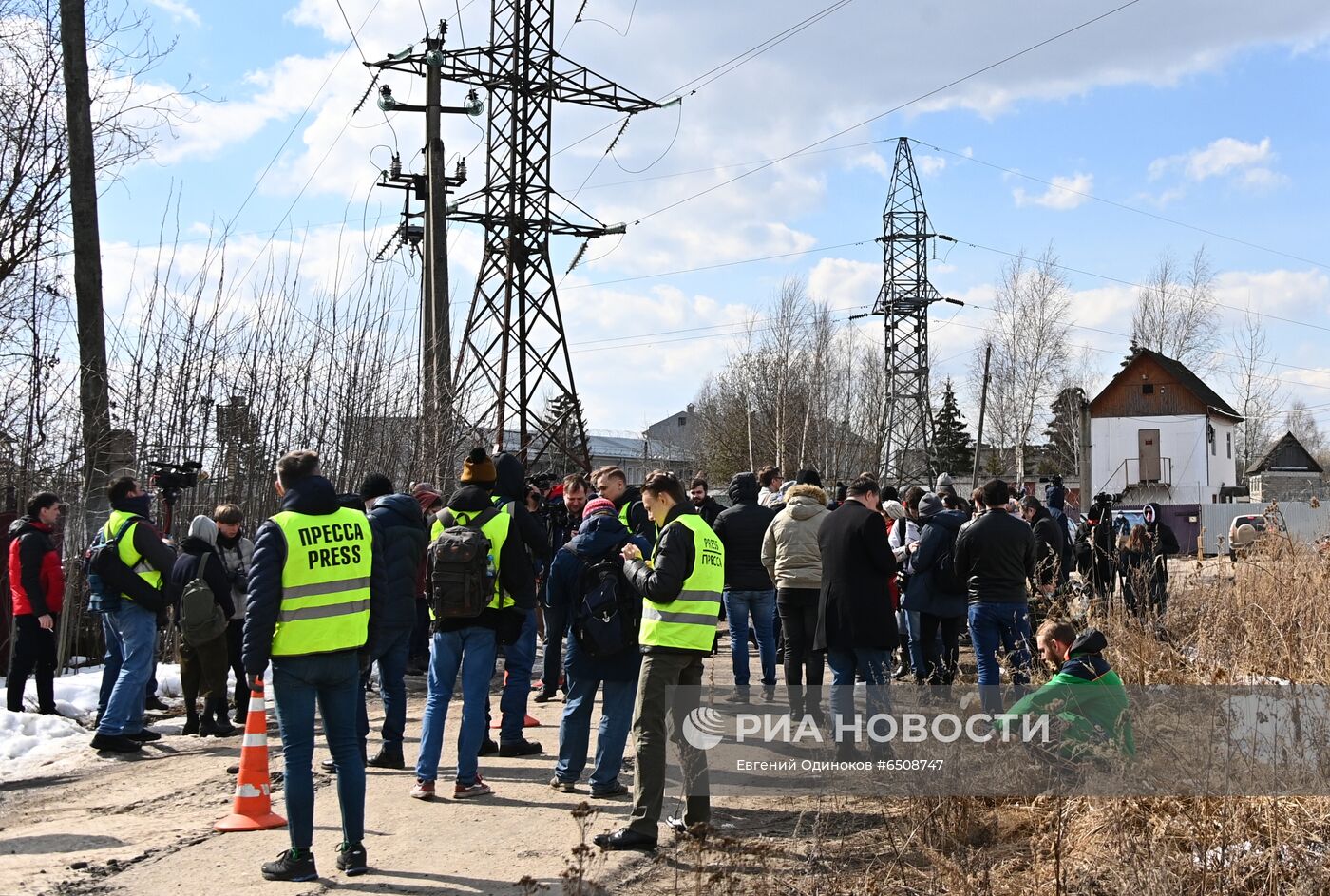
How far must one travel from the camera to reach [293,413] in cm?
1555

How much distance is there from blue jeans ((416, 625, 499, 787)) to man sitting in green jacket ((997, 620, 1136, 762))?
3.23 meters

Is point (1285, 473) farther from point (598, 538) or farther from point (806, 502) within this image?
point (598, 538)

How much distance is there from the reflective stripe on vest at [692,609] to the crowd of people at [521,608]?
0.05 feet

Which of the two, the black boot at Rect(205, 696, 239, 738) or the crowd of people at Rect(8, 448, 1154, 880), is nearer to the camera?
the crowd of people at Rect(8, 448, 1154, 880)

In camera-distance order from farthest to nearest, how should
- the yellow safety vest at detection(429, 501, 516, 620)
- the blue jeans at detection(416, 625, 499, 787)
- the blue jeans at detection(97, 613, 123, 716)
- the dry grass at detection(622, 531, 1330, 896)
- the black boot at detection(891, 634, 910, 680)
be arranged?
the black boot at detection(891, 634, 910, 680) < the blue jeans at detection(97, 613, 123, 716) < the yellow safety vest at detection(429, 501, 516, 620) < the blue jeans at detection(416, 625, 499, 787) < the dry grass at detection(622, 531, 1330, 896)

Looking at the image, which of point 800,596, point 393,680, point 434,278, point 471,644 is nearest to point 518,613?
point 471,644

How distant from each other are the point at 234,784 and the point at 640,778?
11.4 ft

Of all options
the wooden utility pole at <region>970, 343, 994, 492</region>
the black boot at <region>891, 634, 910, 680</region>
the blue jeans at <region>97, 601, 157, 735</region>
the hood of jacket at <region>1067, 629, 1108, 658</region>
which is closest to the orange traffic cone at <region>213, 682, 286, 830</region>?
the blue jeans at <region>97, 601, 157, 735</region>

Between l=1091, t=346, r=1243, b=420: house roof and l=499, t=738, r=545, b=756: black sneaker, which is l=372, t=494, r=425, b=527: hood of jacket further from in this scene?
l=1091, t=346, r=1243, b=420: house roof

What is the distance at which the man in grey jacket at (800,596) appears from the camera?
30.2ft

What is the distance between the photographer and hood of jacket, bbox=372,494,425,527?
7574 millimetres

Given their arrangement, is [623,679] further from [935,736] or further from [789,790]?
[935,736]

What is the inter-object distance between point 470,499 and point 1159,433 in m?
62.2

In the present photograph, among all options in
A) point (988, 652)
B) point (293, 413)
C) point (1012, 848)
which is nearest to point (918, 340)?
point (293, 413)
